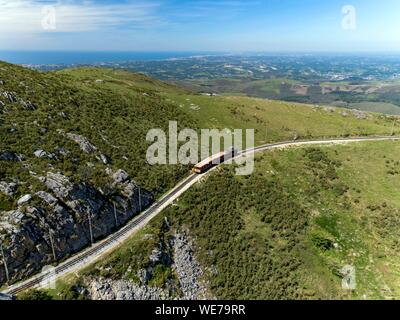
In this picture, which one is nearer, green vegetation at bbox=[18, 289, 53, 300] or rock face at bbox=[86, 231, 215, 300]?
green vegetation at bbox=[18, 289, 53, 300]

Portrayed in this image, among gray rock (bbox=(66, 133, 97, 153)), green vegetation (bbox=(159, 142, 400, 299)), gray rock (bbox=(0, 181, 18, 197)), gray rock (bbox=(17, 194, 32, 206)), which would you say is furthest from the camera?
gray rock (bbox=(66, 133, 97, 153))

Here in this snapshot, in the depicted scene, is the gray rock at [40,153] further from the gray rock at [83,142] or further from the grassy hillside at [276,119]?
the grassy hillside at [276,119]

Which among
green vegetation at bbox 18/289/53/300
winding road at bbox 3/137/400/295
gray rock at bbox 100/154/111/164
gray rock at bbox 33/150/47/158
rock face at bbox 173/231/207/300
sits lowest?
rock face at bbox 173/231/207/300

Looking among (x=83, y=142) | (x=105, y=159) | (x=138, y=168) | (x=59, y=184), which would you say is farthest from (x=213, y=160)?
(x=59, y=184)

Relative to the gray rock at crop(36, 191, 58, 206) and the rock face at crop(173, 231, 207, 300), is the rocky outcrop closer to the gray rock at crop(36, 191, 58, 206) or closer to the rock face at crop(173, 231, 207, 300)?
the gray rock at crop(36, 191, 58, 206)

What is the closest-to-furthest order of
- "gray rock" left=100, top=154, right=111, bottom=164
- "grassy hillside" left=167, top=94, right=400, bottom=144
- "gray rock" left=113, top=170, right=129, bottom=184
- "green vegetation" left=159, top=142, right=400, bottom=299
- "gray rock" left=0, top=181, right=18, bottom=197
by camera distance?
"gray rock" left=0, top=181, right=18, bottom=197, "green vegetation" left=159, top=142, right=400, bottom=299, "gray rock" left=113, top=170, right=129, bottom=184, "gray rock" left=100, top=154, right=111, bottom=164, "grassy hillside" left=167, top=94, right=400, bottom=144

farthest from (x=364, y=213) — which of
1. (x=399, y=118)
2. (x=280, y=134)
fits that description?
(x=399, y=118)

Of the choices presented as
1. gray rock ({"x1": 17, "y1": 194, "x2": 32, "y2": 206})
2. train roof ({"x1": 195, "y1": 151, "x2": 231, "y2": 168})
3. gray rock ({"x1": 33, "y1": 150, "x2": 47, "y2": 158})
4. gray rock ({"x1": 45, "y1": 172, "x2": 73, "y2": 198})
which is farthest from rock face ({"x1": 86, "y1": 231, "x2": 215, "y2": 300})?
gray rock ({"x1": 33, "y1": 150, "x2": 47, "y2": 158})

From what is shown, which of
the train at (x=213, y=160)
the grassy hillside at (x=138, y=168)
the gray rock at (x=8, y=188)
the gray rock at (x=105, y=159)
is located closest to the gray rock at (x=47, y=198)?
the grassy hillside at (x=138, y=168)
